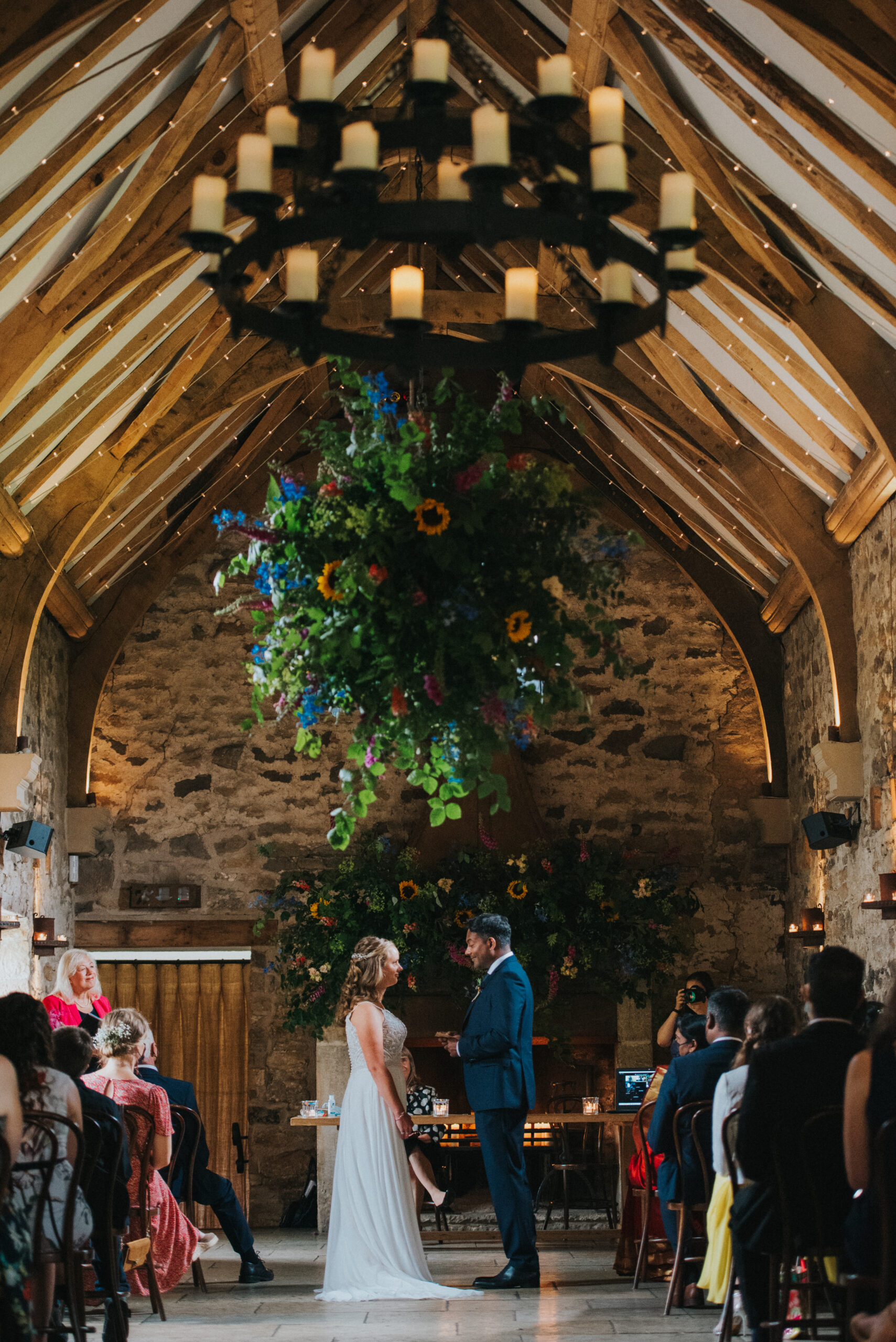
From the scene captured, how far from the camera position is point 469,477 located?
3.53 m

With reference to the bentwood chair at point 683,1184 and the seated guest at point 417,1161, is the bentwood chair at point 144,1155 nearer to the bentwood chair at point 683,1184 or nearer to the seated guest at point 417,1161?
the seated guest at point 417,1161

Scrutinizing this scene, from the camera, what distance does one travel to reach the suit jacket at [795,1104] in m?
3.78

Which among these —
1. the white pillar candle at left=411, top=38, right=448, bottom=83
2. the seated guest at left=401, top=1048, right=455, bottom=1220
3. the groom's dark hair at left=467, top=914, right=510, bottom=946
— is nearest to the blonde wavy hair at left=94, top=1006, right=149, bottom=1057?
the seated guest at left=401, top=1048, right=455, bottom=1220

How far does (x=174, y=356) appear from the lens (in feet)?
26.7

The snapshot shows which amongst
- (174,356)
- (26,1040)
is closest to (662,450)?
(174,356)

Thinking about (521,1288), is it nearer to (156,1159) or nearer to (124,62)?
(156,1159)

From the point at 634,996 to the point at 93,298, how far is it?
217 inches

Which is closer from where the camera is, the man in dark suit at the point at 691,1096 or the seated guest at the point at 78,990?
the man in dark suit at the point at 691,1096

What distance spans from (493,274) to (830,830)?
4235 millimetres

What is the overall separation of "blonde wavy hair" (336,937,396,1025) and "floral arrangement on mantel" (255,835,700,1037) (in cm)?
293

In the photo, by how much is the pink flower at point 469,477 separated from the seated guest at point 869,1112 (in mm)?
1561

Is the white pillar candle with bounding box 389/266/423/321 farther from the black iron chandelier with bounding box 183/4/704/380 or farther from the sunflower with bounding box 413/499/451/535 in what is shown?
the sunflower with bounding box 413/499/451/535

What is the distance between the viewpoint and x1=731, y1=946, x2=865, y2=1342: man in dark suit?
3787 millimetres

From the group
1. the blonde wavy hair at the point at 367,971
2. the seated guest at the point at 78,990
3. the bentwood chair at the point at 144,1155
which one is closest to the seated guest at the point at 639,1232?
the blonde wavy hair at the point at 367,971
